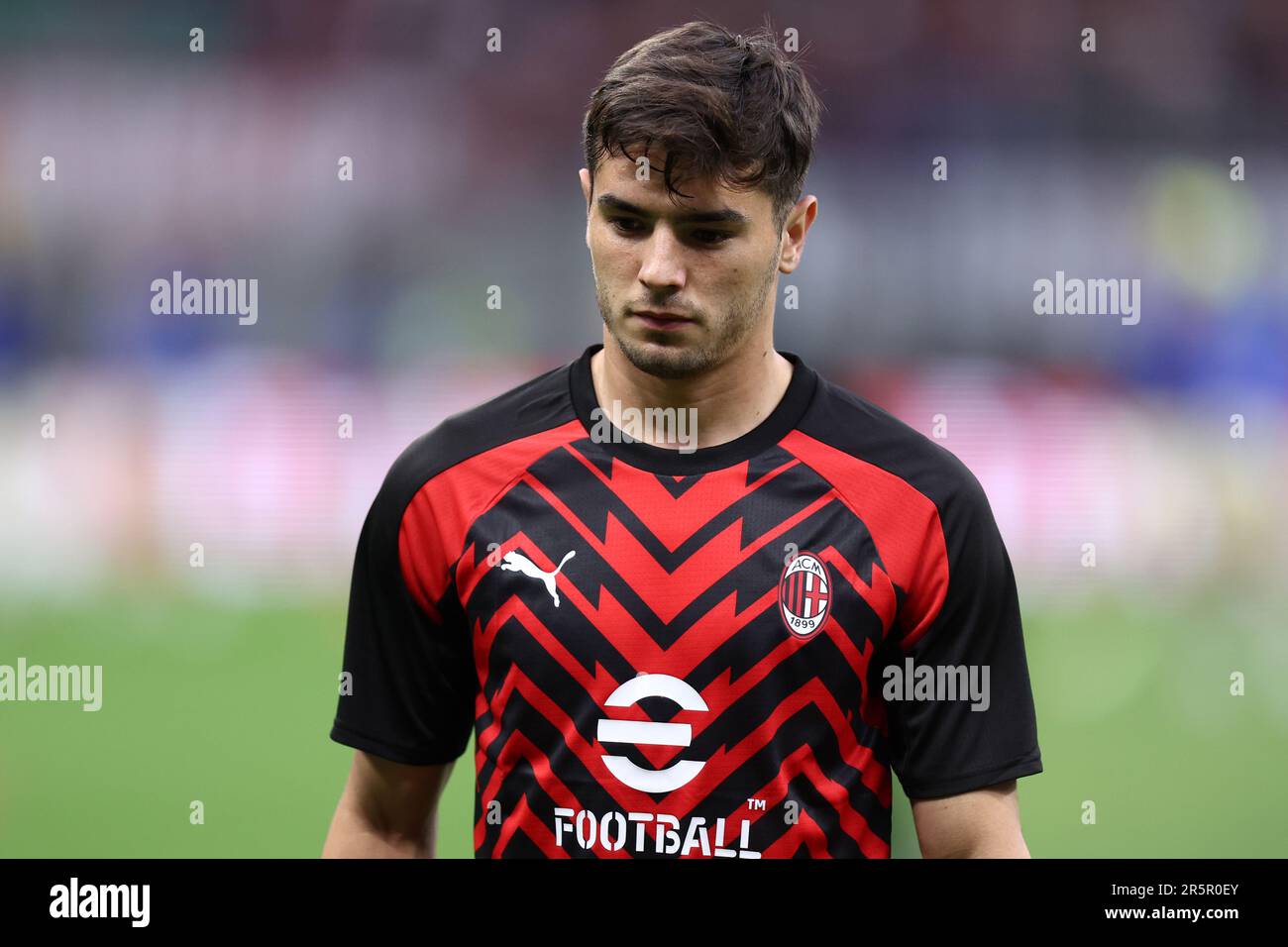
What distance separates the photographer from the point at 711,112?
2035 millimetres

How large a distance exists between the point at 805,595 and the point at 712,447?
30 cm

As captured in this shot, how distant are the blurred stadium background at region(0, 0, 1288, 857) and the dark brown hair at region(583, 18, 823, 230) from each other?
379cm

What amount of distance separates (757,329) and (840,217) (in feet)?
14.7

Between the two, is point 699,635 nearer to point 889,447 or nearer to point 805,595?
point 805,595

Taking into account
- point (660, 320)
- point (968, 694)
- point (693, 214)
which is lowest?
point (968, 694)

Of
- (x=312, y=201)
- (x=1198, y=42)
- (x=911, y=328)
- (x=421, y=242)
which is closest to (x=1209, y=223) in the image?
(x=1198, y=42)

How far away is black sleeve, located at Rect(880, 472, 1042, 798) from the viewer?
2.05 metres

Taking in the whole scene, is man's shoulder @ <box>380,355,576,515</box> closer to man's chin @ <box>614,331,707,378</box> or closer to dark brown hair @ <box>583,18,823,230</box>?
man's chin @ <box>614,331,707,378</box>

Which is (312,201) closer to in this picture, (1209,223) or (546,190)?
(546,190)

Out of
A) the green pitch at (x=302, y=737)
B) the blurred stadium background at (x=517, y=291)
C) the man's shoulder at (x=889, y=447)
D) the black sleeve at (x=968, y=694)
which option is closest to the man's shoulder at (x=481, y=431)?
the man's shoulder at (x=889, y=447)

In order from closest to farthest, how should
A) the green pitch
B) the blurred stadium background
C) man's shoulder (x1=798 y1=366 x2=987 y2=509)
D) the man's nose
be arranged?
the man's nose → man's shoulder (x1=798 y1=366 x2=987 y2=509) → the green pitch → the blurred stadium background

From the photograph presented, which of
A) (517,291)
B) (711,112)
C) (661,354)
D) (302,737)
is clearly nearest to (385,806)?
(661,354)

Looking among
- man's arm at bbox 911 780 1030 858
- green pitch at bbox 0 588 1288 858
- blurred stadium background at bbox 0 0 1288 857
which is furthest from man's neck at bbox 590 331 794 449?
blurred stadium background at bbox 0 0 1288 857

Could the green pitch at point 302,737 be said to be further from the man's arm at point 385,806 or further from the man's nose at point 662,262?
the man's nose at point 662,262
